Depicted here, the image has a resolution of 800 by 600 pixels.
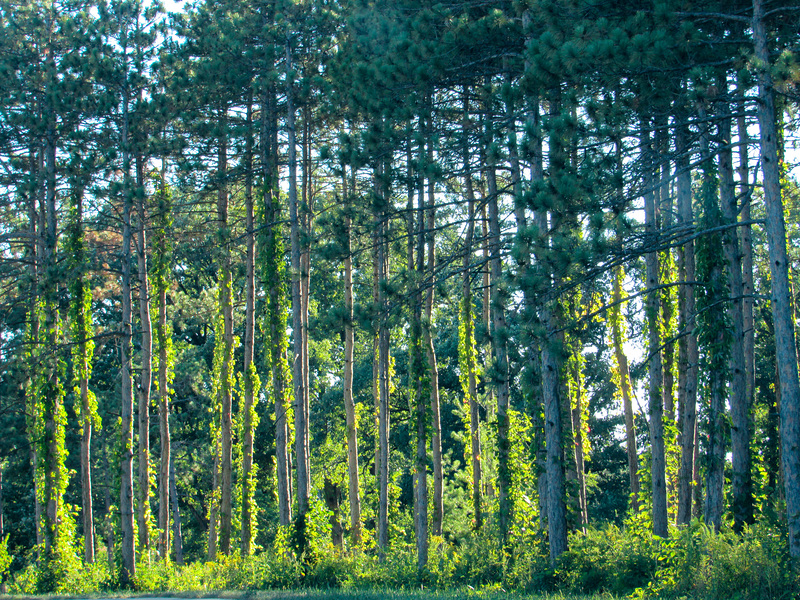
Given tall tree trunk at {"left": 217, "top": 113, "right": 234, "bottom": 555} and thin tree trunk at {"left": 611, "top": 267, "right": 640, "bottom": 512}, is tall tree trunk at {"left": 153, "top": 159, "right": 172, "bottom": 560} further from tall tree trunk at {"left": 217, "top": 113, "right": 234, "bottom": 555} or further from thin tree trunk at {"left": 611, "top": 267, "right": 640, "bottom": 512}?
thin tree trunk at {"left": 611, "top": 267, "right": 640, "bottom": 512}

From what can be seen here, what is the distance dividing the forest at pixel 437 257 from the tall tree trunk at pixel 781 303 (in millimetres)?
35

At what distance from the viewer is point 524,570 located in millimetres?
12766

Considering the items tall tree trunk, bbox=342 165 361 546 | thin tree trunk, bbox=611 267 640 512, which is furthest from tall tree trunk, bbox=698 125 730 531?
tall tree trunk, bbox=342 165 361 546

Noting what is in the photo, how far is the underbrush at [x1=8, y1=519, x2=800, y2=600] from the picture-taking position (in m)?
9.54

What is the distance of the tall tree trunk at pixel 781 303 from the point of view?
9.61m

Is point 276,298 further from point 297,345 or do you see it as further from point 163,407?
point 163,407

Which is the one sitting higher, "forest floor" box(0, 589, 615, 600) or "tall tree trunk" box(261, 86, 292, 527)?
"tall tree trunk" box(261, 86, 292, 527)

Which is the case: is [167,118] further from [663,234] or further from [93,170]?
[663,234]

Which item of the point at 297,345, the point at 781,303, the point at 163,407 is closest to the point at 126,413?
the point at 163,407

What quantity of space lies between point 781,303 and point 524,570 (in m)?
6.12

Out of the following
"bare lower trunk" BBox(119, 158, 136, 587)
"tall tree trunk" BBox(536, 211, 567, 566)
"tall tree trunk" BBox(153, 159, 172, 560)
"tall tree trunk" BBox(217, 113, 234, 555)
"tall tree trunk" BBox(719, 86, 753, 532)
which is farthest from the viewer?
"tall tree trunk" BBox(217, 113, 234, 555)

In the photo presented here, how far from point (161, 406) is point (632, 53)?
1520cm

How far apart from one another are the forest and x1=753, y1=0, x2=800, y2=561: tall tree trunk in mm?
35

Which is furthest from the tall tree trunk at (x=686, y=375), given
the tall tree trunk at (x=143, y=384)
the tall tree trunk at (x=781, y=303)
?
the tall tree trunk at (x=143, y=384)
